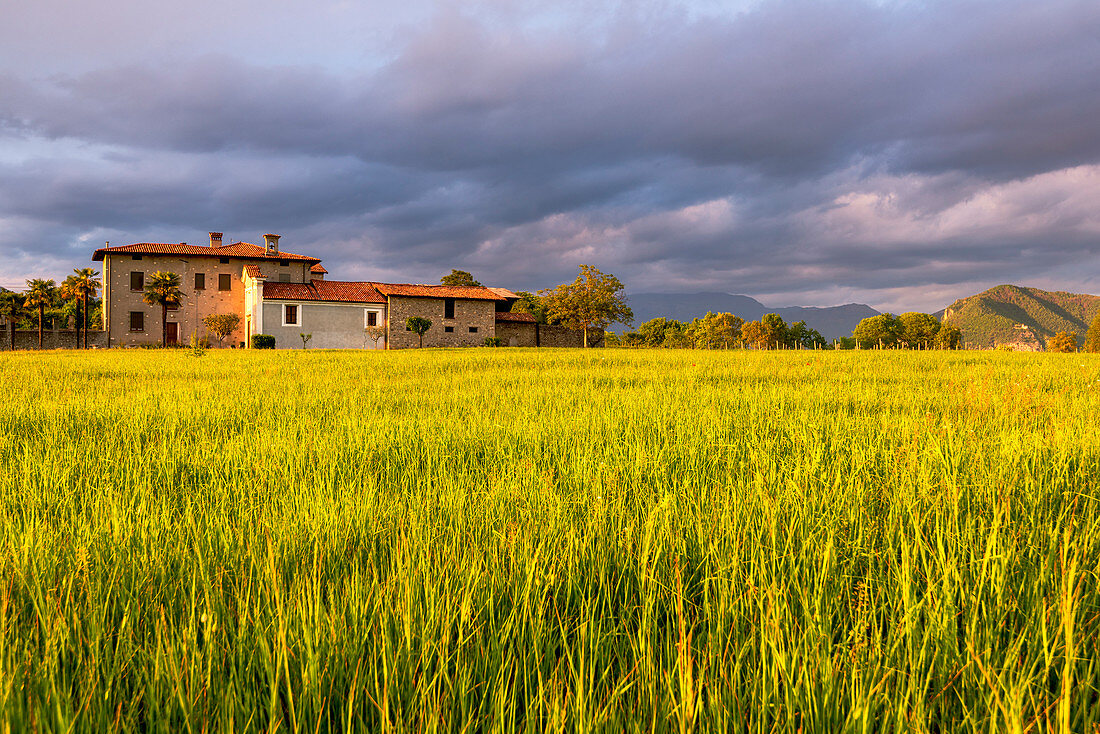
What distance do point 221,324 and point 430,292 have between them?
18.1 meters

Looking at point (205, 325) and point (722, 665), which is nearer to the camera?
point (722, 665)

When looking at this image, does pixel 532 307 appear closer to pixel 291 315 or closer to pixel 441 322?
pixel 441 322

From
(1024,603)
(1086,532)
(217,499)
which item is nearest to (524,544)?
(1024,603)

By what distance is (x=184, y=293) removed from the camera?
4741 cm

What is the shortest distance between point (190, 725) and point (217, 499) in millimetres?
1754

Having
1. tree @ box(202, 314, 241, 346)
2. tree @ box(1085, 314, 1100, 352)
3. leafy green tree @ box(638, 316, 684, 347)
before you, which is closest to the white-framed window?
tree @ box(202, 314, 241, 346)

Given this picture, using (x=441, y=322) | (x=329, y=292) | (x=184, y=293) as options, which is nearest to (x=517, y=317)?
(x=441, y=322)

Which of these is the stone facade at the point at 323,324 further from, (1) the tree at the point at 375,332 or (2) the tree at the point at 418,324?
(2) the tree at the point at 418,324

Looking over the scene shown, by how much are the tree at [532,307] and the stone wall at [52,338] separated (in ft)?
122

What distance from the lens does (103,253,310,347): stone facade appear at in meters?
45.8

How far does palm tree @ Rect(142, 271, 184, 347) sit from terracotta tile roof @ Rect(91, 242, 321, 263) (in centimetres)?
233

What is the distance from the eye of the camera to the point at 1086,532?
69.8 inches

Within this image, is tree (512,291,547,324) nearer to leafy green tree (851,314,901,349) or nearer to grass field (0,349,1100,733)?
grass field (0,349,1100,733)

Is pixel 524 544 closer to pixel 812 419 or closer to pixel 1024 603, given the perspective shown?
pixel 1024 603
